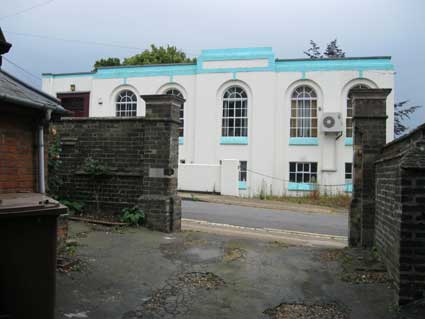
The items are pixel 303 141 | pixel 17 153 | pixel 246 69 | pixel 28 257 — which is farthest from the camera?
pixel 246 69

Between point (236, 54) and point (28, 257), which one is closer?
point (28, 257)

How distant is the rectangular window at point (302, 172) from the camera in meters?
22.0

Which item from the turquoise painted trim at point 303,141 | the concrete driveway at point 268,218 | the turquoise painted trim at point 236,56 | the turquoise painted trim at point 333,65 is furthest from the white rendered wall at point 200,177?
the turquoise painted trim at point 333,65

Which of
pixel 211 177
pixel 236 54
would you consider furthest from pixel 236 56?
pixel 211 177

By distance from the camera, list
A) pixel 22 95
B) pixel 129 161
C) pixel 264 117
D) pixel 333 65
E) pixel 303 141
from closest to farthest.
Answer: pixel 22 95, pixel 129 161, pixel 333 65, pixel 303 141, pixel 264 117

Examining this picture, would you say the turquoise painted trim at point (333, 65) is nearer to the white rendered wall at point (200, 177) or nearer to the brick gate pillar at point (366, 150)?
the white rendered wall at point (200, 177)

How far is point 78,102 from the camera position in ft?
84.5

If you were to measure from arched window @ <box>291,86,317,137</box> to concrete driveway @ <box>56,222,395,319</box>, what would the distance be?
1419cm

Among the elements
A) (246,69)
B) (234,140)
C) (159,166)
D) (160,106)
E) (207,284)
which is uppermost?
(246,69)

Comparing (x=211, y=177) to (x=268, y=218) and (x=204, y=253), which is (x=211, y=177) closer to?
(x=268, y=218)

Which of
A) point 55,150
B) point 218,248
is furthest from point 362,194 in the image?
point 55,150

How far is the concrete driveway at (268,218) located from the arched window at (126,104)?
9.37 meters

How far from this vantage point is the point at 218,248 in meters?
8.44

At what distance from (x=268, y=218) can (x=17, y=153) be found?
9.82 metres
